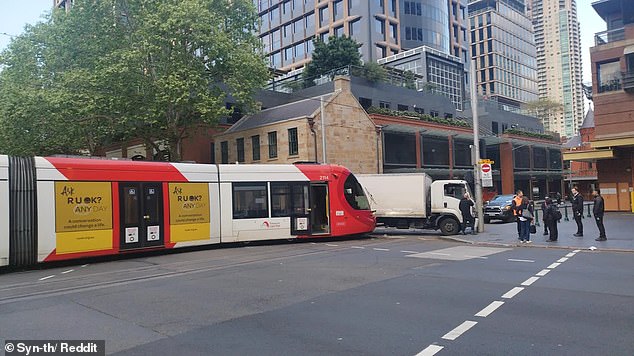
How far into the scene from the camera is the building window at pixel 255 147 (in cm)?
3528

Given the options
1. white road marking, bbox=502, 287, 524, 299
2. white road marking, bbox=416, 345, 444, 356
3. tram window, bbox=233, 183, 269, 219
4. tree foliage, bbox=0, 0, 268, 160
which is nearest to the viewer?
white road marking, bbox=416, 345, 444, 356

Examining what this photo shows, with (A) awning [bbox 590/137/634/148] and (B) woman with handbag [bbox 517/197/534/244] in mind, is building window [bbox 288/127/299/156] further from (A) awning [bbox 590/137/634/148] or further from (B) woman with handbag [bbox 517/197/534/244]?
(A) awning [bbox 590/137/634/148]

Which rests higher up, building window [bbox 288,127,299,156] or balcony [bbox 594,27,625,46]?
balcony [bbox 594,27,625,46]

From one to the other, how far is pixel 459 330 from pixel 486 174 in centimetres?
1575

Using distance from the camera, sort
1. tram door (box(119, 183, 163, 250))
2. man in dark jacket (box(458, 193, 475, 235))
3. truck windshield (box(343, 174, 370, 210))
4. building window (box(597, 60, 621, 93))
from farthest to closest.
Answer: building window (box(597, 60, 621, 93)) < man in dark jacket (box(458, 193, 475, 235)) < truck windshield (box(343, 174, 370, 210)) < tram door (box(119, 183, 163, 250))

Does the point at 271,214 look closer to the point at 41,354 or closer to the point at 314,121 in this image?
the point at 41,354

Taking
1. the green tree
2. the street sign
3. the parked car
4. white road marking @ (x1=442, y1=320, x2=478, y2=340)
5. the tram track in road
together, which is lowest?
white road marking @ (x1=442, y1=320, x2=478, y2=340)

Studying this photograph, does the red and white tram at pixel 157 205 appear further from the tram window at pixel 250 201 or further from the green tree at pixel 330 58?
the green tree at pixel 330 58

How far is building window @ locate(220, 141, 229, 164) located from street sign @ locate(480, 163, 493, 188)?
2168 cm

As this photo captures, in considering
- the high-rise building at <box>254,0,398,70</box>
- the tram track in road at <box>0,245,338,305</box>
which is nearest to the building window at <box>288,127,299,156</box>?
the tram track in road at <box>0,245,338,305</box>

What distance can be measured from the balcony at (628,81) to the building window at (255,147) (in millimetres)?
24586

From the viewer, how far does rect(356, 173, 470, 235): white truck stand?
20.6 m

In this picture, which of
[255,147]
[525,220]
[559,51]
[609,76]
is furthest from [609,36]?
[559,51]

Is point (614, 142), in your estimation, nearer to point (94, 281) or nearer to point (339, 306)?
point (339, 306)
